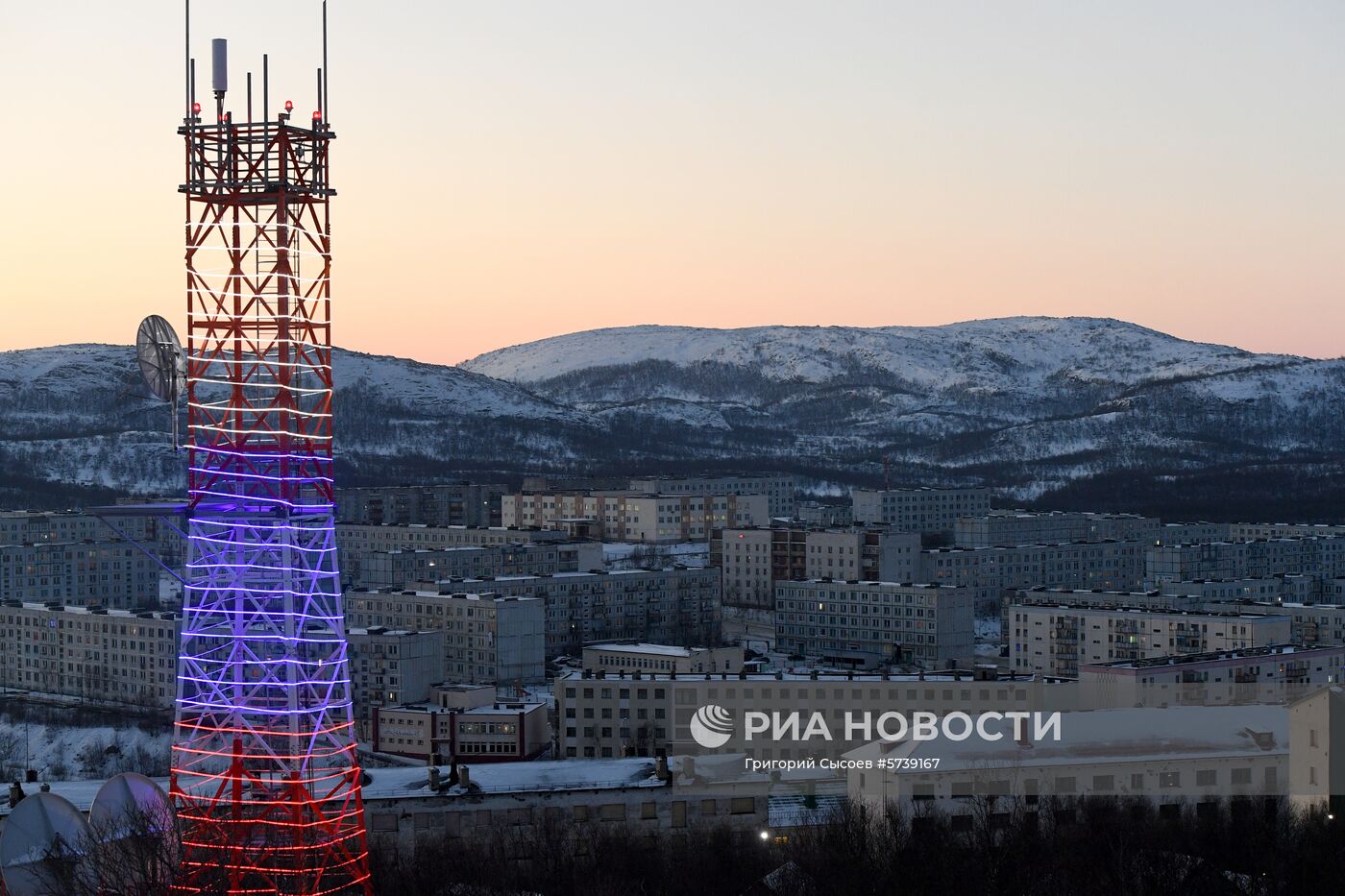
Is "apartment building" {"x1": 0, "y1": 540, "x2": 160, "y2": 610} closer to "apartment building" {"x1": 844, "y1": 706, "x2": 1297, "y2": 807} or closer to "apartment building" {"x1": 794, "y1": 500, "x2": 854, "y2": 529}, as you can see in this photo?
"apartment building" {"x1": 794, "y1": 500, "x2": 854, "y2": 529}

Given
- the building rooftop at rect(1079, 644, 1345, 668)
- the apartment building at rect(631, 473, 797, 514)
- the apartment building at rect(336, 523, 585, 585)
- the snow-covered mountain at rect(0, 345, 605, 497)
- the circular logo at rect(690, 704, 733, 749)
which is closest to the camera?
the circular logo at rect(690, 704, 733, 749)

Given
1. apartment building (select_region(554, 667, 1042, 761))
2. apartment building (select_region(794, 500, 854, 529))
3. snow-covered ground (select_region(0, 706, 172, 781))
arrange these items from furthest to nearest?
apartment building (select_region(794, 500, 854, 529)) → snow-covered ground (select_region(0, 706, 172, 781)) → apartment building (select_region(554, 667, 1042, 761))

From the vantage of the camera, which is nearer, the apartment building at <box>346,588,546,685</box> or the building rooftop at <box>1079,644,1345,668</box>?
the building rooftop at <box>1079,644,1345,668</box>

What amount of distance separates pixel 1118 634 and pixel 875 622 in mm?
6047

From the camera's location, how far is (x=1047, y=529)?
2092 inches

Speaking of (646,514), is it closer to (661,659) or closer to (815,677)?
(661,659)

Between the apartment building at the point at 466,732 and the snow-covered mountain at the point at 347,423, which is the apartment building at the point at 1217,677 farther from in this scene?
the snow-covered mountain at the point at 347,423

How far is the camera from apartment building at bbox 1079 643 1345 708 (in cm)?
2334

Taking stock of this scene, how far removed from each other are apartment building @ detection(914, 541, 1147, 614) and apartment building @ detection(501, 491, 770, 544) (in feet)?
35.0

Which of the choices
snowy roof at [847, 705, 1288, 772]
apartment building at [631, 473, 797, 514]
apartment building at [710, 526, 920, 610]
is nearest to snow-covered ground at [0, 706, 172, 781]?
snowy roof at [847, 705, 1288, 772]

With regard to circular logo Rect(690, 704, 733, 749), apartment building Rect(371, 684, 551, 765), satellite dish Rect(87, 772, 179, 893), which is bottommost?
apartment building Rect(371, 684, 551, 765)

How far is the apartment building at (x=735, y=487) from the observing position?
2394 inches

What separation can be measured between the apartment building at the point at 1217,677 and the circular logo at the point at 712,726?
3956 millimetres

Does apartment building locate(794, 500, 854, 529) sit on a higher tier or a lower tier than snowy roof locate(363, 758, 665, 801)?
higher
